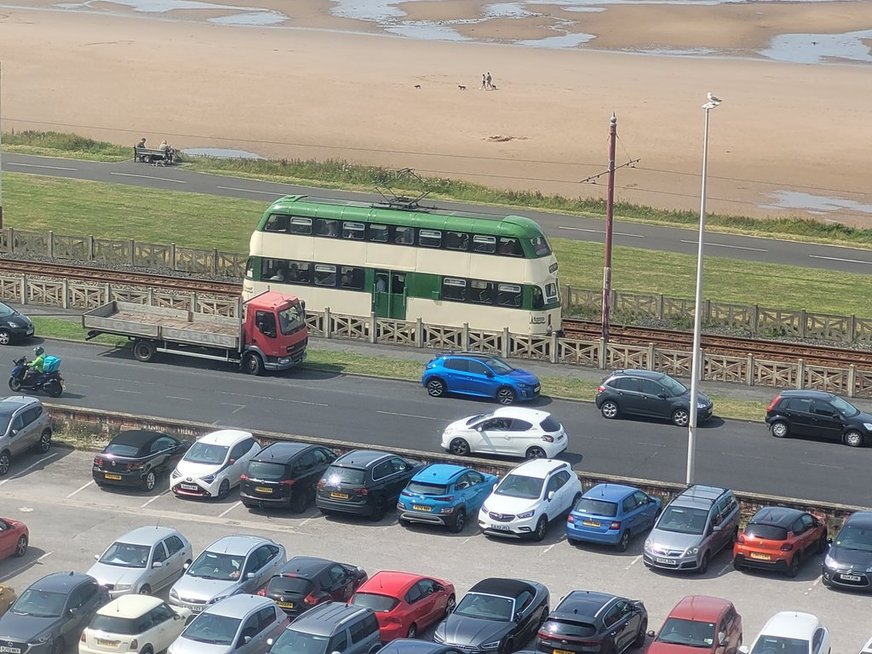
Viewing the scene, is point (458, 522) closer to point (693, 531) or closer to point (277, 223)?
point (693, 531)

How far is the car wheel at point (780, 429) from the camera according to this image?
147ft

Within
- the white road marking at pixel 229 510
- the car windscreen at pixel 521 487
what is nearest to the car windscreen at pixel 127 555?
the white road marking at pixel 229 510

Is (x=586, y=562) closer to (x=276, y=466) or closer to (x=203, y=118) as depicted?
(x=276, y=466)

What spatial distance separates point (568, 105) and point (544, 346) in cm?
5136

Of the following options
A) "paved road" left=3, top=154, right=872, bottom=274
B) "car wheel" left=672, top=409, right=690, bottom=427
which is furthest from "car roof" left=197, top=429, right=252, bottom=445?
"paved road" left=3, top=154, right=872, bottom=274

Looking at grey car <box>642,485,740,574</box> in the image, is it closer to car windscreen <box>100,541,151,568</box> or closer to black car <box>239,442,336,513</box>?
black car <box>239,442,336,513</box>

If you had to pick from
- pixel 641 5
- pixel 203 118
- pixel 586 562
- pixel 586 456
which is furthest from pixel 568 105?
pixel 586 562

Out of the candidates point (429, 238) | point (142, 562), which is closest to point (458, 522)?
point (142, 562)

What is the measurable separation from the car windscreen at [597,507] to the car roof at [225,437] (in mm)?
9543

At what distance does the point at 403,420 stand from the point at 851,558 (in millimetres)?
15942

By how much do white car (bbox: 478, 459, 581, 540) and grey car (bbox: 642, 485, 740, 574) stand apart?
9.33ft

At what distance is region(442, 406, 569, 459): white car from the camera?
4191 cm

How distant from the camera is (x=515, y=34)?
131625 millimetres

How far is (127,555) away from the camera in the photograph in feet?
108
